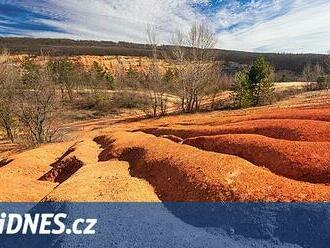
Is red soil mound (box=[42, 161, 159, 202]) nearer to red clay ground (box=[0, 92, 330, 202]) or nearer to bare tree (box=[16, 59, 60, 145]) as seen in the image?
red clay ground (box=[0, 92, 330, 202])

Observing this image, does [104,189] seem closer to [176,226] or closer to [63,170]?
[176,226]

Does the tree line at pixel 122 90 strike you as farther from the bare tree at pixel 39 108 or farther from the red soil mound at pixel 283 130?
the red soil mound at pixel 283 130

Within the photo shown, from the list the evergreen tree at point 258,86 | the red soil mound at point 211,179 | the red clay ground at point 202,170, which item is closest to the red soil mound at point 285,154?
the red clay ground at point 202,170

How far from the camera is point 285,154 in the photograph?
23578 millimetres

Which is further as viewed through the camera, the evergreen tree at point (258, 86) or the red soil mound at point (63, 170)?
the evergreen tree at point (258, 86)

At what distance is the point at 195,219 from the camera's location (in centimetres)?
1903

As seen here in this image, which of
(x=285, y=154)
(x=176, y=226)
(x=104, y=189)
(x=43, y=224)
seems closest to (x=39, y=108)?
(x=104, y=189)

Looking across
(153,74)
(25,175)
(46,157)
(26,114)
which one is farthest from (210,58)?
(25,175)

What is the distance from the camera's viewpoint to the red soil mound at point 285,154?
71.8 feet

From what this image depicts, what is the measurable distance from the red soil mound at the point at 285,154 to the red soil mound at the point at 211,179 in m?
1.38

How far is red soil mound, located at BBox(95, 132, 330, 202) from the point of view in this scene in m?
18.8

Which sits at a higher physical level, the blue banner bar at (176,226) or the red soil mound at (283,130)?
the red soil mound at (283,130)

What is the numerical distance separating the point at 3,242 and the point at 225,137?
1539 cm

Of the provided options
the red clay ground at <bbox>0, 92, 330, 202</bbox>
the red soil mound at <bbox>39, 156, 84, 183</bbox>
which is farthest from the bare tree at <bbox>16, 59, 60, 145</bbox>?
the red soil mound at <bbox>39, 156, 84, 183</bbox>
